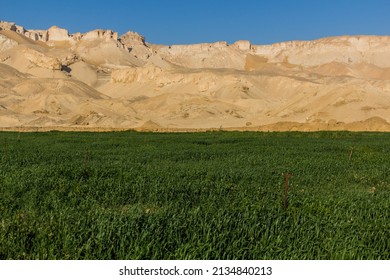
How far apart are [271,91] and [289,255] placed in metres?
110

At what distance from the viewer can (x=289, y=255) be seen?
579 cm

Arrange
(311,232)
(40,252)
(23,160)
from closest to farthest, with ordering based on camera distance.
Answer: (40,252)
(311,232)
(23,160)

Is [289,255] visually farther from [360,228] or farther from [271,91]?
[271,91]

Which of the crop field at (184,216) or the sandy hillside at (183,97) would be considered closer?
→ the crop field at (184,216)

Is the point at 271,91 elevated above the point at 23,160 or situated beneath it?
elevated above

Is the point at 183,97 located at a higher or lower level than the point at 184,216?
higher

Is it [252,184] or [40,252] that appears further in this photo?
[252,184]

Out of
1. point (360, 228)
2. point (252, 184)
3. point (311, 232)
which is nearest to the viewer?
point (311, 232)

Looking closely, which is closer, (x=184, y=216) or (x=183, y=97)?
(x=184, y=216)

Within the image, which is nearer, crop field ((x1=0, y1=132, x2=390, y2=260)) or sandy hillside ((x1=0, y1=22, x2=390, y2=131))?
crop field ((x1=0, y1=132, x2=390, y2=260))

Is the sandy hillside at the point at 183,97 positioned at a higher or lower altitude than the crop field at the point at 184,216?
higher

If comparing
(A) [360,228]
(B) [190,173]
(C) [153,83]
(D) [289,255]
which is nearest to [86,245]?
(D) [289,255]
